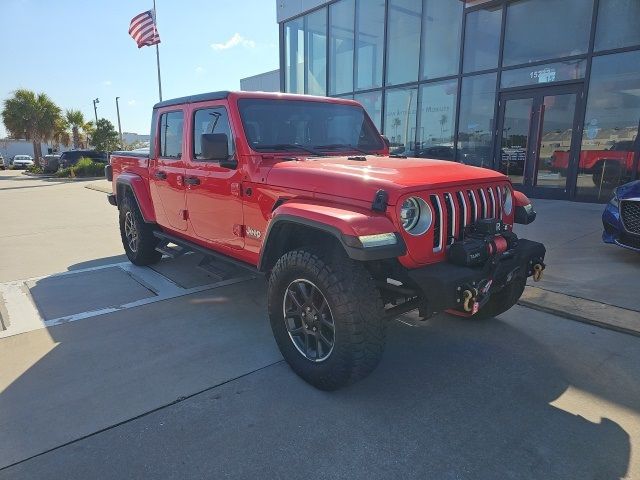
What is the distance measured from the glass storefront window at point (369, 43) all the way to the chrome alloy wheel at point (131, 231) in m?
10.4

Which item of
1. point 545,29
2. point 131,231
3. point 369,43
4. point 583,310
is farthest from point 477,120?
point 131,231

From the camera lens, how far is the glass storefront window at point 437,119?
39.8ft

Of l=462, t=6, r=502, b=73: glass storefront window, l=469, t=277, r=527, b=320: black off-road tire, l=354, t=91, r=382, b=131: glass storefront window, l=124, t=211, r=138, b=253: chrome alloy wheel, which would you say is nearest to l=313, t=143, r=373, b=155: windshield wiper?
l=469, t=277, r=527, b=320: black off-road tire

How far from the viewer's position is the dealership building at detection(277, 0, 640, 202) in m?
9.21

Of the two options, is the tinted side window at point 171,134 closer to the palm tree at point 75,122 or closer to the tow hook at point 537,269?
the tow hook at point 537,269

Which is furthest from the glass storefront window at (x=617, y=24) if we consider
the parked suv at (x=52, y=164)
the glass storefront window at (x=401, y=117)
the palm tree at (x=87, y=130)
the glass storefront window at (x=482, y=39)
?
the palm tree at (x=87, y=130)

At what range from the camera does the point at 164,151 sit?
4.80 m

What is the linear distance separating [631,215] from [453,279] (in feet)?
13.8

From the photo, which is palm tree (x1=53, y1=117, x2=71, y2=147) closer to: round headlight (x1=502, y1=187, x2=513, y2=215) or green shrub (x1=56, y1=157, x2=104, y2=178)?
green shrub (x1=56, y1=157, x2=104, y2=178)

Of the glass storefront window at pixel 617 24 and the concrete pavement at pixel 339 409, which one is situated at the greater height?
the glass storefront window at pixel 617 24

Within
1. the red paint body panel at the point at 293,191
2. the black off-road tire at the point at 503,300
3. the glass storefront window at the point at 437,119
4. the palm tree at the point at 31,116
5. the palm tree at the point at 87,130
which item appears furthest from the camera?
the palm tree at the point at 87,130

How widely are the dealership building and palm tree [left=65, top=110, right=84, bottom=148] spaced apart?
45381mm

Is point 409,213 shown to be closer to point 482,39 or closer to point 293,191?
point 293,191

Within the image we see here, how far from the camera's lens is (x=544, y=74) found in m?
10.1
